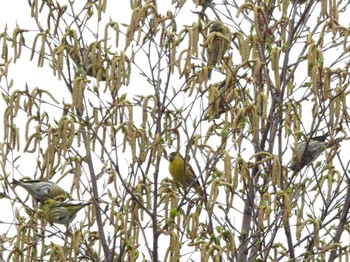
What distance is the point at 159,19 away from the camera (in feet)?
18.6

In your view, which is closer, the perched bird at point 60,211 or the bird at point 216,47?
the bird at point 216,47

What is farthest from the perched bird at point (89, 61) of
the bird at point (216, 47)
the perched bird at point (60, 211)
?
the perched bird at point (60, 211)

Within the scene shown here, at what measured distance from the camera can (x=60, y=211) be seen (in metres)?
6.00

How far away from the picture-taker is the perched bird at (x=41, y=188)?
595 cm

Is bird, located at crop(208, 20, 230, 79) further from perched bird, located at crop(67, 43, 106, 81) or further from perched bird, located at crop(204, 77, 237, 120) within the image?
perched bird, located at crop(67, 43, 106, 81)

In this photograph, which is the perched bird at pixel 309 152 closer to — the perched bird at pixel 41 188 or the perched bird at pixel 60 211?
the perched bird at pixel 60 211

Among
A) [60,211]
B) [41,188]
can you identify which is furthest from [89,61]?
[60,211]

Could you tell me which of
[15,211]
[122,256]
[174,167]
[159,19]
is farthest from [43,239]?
[159,19]

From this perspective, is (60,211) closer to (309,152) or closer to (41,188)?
(41,188)

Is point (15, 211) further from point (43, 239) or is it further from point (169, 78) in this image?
point (169, 78)

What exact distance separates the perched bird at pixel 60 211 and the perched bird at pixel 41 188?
0.05 m

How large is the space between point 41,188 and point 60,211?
0.19m

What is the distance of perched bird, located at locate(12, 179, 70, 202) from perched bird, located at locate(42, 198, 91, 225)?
5 centimetres

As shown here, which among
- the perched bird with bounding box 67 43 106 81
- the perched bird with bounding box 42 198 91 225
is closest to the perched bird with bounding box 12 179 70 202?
the perched bird with bounding box 42 198 91 225
